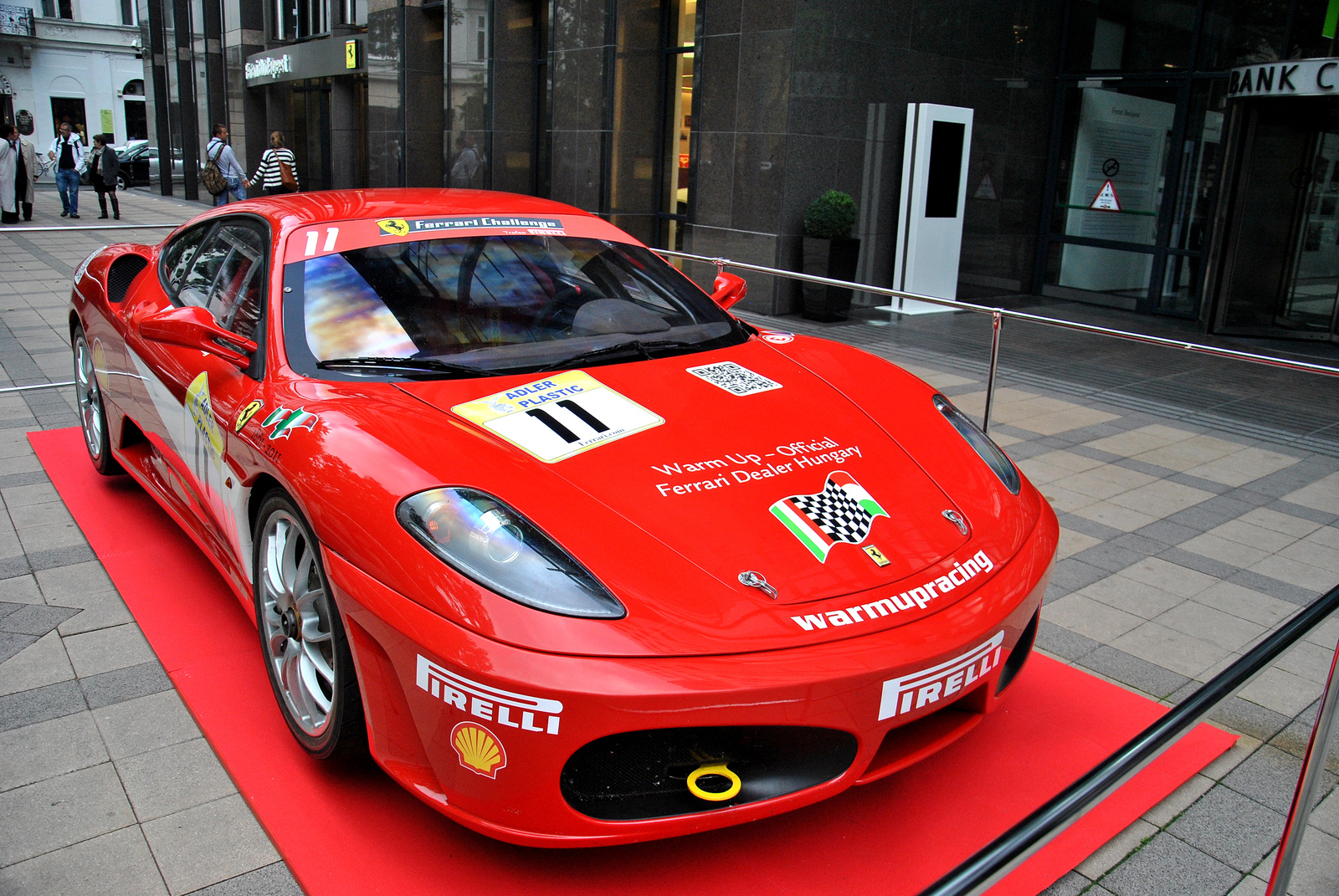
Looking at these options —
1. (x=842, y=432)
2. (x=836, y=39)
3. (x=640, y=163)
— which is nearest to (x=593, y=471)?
(x=842, y=432)

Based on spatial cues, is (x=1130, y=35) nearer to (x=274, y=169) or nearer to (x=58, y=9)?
(x=274, y=169)

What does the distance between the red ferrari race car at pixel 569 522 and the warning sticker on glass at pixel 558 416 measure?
0.01 meters

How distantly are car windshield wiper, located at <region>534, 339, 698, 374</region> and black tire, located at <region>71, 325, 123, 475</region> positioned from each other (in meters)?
2.75

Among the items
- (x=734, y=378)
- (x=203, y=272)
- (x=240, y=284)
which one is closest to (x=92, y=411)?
(x=203, y=272)

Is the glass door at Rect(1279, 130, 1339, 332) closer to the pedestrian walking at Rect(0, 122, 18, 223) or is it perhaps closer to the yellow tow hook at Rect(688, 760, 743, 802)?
the yellow tow hook at Rect(688, 760, 743, 802)

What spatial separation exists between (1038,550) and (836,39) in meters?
9.56

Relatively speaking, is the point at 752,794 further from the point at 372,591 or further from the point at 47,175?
the point at 47,175

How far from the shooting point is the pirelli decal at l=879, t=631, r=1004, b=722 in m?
2.22

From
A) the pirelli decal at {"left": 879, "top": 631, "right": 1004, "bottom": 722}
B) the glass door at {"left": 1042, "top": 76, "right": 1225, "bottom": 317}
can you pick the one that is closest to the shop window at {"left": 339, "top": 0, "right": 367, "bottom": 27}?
the glass door at {"left": 1042, "top": 76, "right": 1225, "bottom": 317}

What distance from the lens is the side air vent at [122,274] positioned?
4.61 metres

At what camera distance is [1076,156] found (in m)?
13.3

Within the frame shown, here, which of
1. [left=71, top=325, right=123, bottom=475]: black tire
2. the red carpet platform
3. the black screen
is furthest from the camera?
the black screen

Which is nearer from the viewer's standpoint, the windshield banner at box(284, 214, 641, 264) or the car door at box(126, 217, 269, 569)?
the car door at box(126, 217, 269, 569)

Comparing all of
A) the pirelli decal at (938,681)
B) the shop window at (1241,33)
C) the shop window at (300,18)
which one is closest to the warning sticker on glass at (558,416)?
the pirelli decal at (938,681)
